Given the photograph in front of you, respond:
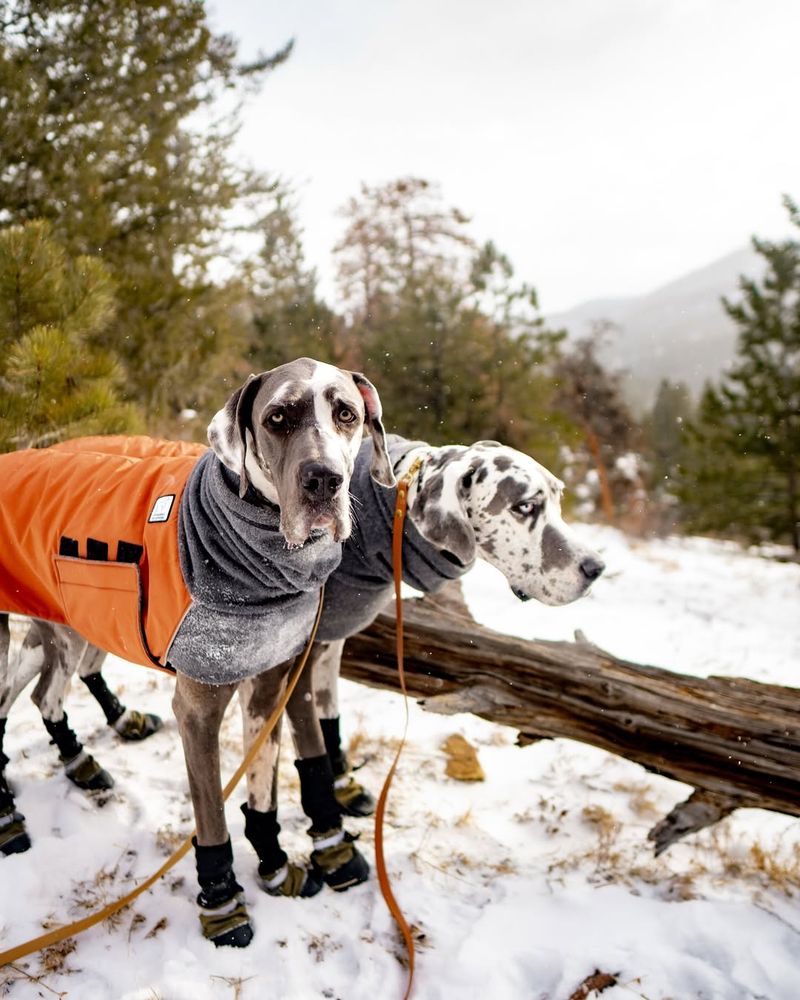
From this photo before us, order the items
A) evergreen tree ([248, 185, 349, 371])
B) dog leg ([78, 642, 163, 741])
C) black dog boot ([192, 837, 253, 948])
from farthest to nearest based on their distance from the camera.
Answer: evergreen tree ([248, 185, 349, 371]) → dog leg ([78, 642, 163, 741]) → black dog boot ([192, 837, 253, 948])

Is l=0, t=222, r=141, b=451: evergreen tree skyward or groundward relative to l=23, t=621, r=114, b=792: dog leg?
skyward

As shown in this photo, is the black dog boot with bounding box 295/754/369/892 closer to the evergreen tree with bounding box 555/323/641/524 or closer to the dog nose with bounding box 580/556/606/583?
the dog nose with bounding box 580/556/606/583

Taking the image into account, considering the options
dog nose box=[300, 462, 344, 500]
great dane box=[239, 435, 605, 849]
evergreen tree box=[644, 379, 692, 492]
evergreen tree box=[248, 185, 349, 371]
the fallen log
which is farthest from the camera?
evergreen tree box=[644, 379, 692, 492]

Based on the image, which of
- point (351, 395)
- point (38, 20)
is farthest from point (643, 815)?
point (38, 20)

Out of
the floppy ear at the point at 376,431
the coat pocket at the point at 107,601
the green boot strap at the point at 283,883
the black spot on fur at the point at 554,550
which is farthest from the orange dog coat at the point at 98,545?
the black spot on fur at the point at 554,550

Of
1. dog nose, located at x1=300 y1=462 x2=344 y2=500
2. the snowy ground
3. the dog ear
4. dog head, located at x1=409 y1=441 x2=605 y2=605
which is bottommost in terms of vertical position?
the snowy ground

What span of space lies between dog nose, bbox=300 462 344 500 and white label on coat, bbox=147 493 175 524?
0.66 meters

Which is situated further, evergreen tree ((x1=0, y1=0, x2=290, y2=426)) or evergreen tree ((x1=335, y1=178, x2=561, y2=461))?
evergreen tree ((x1=335, y1=178, x2=561, y2=461))

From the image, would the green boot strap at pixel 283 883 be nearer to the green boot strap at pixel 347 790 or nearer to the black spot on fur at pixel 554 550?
the green boot strap at pixel 347 790

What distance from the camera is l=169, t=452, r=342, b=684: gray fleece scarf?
2.12 metres

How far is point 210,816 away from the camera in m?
2.39

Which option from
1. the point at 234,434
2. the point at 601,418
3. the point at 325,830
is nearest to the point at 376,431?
the point at 234,434

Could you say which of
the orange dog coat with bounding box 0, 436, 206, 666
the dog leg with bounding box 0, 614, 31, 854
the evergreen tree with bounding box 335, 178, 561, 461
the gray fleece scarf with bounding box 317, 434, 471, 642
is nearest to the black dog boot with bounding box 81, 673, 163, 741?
the dog leg with bounding box 0, 614, 31, 854

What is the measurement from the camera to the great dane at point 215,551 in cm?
207
